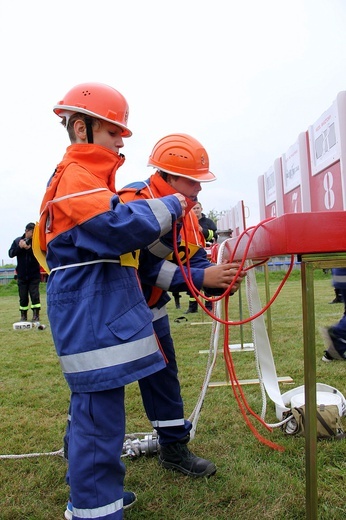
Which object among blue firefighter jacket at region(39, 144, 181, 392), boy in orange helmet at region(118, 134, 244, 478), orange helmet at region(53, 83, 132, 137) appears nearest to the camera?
blue firefighter jacket at region(39, 144, 181, 392)

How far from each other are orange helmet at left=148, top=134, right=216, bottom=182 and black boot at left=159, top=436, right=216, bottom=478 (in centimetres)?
133

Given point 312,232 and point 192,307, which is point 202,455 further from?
point 192,307

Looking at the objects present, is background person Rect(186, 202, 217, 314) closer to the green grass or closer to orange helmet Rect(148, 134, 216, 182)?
the green grass

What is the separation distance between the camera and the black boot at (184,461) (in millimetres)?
2369

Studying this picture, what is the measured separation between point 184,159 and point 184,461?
1.49m

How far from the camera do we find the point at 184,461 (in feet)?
7.90

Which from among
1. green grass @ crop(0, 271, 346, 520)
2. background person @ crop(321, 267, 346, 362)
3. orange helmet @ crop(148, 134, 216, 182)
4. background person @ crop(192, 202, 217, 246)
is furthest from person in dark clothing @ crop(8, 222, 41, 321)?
orange helmet @ crop(148, 134, 216, 182)

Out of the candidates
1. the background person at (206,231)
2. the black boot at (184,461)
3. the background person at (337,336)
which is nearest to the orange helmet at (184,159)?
the black boot at (184,461)

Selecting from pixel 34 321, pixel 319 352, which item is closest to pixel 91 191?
pixel 319 352

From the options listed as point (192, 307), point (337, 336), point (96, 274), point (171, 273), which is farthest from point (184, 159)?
point (192, 307)

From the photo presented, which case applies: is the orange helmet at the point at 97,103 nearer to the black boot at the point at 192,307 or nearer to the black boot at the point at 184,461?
the black boot at the point at 184,461

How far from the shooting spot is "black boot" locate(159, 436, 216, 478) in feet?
7.77

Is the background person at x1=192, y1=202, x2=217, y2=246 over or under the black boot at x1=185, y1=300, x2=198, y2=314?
over

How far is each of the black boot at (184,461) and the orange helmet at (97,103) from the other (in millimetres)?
1591
